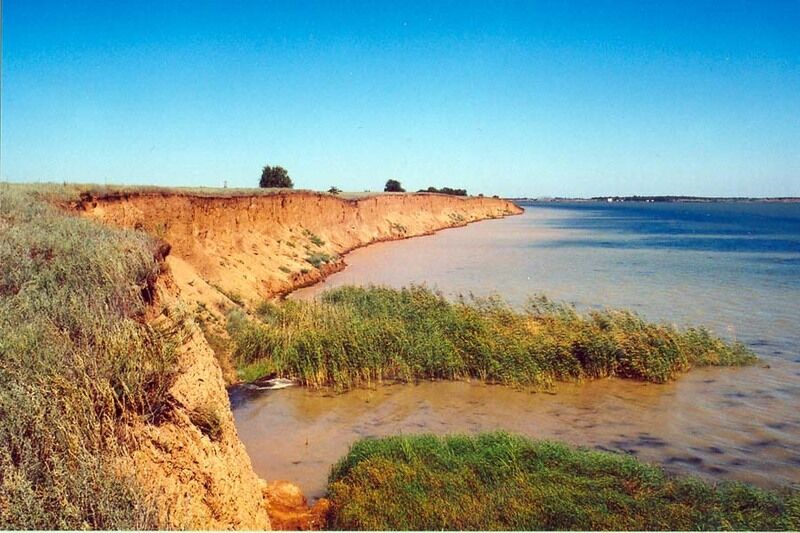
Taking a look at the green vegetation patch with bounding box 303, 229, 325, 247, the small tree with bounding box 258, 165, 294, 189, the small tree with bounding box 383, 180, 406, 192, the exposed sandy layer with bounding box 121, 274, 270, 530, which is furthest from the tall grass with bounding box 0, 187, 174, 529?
the small tree with bounding box 383, 180, 406, 192

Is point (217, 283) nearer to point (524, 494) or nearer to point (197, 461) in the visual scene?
point (197, 461)

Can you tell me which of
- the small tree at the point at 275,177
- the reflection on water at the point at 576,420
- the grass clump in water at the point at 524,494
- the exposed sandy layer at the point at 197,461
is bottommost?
the reflection on water at the point at 576,420

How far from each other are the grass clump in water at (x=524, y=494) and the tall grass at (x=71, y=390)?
9.23ft

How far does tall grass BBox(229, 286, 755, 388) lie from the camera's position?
12.3m

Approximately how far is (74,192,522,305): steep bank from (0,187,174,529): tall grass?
6908 millimetres

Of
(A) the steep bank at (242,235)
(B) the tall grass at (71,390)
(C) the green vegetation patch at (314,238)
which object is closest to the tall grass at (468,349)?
(A) the steep bank at (242,235)

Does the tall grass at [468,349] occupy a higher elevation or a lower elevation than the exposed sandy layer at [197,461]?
lower

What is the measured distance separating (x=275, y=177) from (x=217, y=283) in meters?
46.9

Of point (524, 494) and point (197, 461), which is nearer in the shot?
point (197, 461)

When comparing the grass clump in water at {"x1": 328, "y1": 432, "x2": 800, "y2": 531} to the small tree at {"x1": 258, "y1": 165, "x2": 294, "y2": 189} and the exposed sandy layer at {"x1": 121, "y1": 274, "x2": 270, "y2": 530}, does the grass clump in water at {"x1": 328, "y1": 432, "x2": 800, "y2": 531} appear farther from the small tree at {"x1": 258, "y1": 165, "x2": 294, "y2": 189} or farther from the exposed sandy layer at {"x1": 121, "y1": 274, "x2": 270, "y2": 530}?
the small tree at {"x1": 258, "y1": 165, "x2": 294, "y2": 189}

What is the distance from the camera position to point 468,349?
1287cm

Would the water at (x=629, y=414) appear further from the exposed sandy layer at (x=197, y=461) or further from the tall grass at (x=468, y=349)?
the exposed sandy layer at (x=197, y=461)

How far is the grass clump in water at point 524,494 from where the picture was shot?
6.03m

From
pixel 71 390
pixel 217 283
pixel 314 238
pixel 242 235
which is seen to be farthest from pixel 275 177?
pixel 71 390
